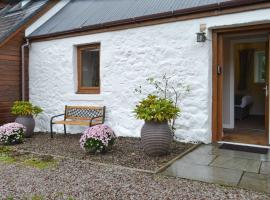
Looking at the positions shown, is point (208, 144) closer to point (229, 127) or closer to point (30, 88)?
point (229, 127)

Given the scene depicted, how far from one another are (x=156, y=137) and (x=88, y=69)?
4310mm

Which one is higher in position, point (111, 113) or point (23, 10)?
point (23, 10)

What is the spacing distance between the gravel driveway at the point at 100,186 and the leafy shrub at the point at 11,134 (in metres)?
2.45

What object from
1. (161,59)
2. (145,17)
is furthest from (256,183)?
(145,17)

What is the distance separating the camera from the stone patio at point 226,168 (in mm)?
4429

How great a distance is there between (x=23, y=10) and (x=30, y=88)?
311 cm

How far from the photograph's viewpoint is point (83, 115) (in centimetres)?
879

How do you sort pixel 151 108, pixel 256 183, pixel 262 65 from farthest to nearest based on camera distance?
pixel 262 65 < pixel 151 108 < pixel 256 183

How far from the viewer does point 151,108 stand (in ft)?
19.0

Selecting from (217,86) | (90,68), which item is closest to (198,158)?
(217,86)

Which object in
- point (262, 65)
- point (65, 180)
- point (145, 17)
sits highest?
point (145, 17)

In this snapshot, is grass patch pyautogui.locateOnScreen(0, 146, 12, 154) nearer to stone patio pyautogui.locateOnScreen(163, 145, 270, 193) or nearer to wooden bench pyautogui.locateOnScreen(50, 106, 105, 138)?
wooden bench pyautogui.locateOnScreen(50, 106, 105, 138)

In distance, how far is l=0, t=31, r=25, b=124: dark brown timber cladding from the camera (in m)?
9.56

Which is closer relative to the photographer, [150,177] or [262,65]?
[150,177]
